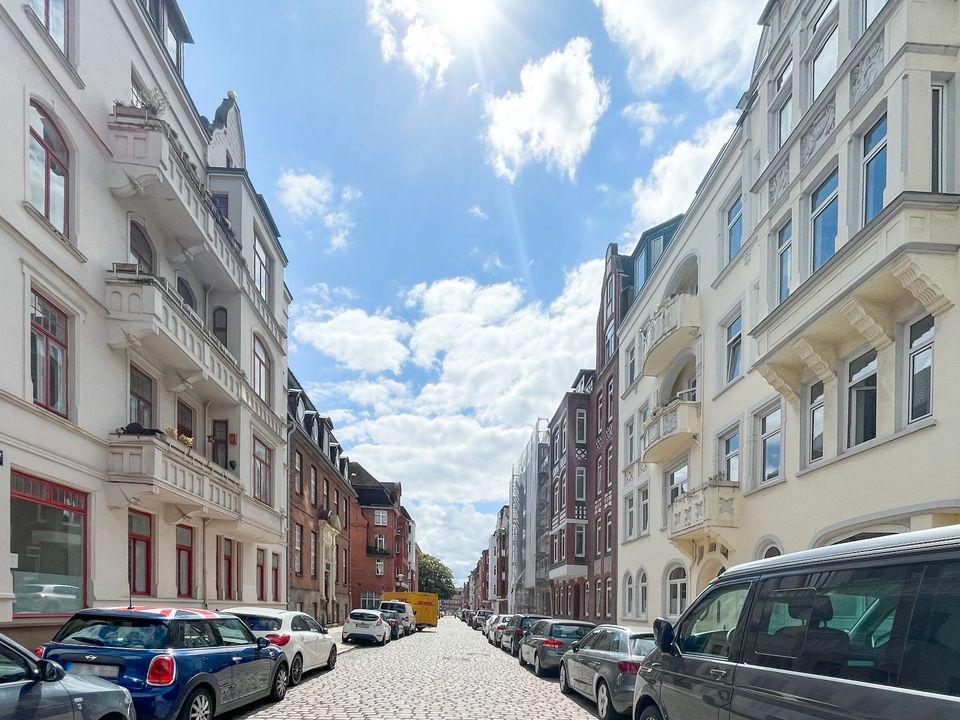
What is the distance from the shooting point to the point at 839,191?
1102cm

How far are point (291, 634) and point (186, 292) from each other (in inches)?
394

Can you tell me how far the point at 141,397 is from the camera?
15672 mm

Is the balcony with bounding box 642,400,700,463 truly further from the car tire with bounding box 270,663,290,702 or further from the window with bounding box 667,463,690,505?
the car tire with bounding box 270,663,290,702

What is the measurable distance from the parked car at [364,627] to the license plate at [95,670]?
19370 mm

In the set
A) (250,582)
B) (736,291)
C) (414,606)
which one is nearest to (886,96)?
(736,291)

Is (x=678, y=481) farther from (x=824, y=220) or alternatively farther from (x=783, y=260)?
(x=824, y=220)

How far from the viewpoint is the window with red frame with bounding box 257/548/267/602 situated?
24062 mm

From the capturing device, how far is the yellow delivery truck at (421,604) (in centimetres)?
4466

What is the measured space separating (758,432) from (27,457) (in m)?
14.2

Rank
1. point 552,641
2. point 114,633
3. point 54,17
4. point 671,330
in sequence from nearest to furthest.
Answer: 1. point 114,633
2. point 54,17
3. point 552,641
4. point 671,330

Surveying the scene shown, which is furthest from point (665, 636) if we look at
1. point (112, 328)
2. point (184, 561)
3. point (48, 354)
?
point (184, 561)

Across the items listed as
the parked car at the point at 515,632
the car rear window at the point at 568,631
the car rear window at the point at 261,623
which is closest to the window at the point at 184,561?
the car rear window at the point at 261,623

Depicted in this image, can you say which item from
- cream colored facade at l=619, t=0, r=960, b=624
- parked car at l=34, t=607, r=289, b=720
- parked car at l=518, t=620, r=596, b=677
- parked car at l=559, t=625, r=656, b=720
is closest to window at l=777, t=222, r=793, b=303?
cream colored facade at l=619, t=0, r=960, b=624

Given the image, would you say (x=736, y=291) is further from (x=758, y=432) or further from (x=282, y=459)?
(x=282, y=459)
